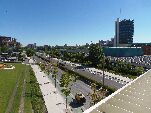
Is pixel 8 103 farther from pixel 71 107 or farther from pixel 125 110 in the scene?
pixel 125 110

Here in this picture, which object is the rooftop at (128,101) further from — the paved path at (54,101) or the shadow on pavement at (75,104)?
the shadow on pavement at (75,104)

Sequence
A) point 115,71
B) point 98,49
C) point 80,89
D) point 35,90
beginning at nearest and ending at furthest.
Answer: point 35,90 → point 80,89 → point 115,71 → point 98,49

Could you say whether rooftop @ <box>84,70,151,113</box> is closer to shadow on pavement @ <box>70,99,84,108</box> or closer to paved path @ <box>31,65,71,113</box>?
Result: paved path @ <box>31,65,71,113</box>

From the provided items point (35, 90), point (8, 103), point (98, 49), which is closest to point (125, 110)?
point (8, 103)

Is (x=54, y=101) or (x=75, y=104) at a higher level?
(x=54, y=101)

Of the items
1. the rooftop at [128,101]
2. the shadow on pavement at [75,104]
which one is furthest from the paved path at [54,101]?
the rooftop at [128,101]

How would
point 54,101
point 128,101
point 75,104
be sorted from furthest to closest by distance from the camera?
point 54,101, point 75,104, point 128,101

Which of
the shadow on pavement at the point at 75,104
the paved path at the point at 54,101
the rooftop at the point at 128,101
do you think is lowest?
the shadow on pavement at the point at 75,104

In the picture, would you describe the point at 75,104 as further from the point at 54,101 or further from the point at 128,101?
the point at 128,101

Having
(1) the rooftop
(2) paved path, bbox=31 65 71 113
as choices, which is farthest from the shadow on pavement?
(1) the rooftop

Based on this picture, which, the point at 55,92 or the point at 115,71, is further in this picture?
the point at 115,71

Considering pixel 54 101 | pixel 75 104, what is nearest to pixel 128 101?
pixel 75 104
